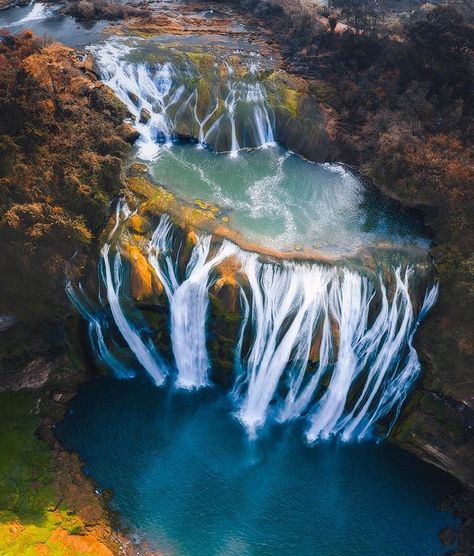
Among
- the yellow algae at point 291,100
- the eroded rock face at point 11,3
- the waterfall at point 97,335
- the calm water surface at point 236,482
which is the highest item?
the eroded rock face at point 11,3

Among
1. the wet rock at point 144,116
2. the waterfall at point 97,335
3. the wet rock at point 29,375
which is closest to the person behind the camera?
the waterfall at point 97,335

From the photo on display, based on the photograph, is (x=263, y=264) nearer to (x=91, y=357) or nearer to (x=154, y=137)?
(x=91, y=357)

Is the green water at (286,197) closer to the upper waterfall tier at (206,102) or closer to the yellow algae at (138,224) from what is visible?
the upper waterfall tier at (206,102)

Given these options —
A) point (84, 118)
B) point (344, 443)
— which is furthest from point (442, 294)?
point (84, 118)

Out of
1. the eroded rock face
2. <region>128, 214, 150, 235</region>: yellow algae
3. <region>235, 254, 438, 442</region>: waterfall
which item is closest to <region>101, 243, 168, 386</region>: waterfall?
<region>128, 214, 150, 235</region>: yellow algae

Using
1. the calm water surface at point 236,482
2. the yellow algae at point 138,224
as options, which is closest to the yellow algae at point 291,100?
the yellow algae at point 138,224

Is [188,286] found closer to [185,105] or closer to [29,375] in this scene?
[29,375]

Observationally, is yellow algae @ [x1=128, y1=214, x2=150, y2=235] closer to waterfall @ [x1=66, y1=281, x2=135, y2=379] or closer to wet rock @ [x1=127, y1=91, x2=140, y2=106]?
waterfall @ [x1=66, y1=281, x2=135, y2=379]
